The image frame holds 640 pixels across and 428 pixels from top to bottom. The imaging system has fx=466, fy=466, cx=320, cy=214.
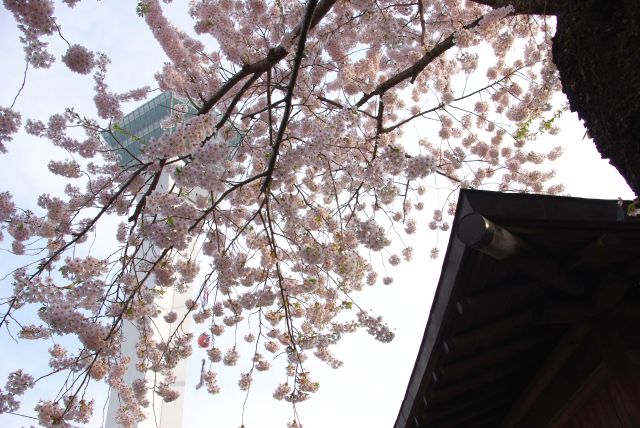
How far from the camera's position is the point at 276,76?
5.72m

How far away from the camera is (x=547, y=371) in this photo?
2916 millimetres

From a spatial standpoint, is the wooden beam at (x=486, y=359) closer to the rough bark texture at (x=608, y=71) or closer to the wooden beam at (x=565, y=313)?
the wooden beam at (x=565, y=313)

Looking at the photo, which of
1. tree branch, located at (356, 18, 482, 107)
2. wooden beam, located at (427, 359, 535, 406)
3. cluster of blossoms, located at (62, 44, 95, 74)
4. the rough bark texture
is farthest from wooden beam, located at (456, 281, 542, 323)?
cluster of blossoms, located at (62, 44, 95, 74)

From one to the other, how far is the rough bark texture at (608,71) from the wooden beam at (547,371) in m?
1.50

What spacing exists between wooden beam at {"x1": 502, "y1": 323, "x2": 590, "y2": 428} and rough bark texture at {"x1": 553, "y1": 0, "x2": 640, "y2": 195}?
59.2 inches

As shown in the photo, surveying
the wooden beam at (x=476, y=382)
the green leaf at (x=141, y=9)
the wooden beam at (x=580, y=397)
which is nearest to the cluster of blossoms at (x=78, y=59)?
the green leaf at (x=141, y=9)

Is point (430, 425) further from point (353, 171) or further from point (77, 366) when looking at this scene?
point (77, 366)

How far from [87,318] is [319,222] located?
255 centimetres

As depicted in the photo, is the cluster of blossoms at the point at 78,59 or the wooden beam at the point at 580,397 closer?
the wooden beam at the point at 580,397

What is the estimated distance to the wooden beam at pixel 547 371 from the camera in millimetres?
2680

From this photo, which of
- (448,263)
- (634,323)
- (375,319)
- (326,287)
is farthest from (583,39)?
(326,287)

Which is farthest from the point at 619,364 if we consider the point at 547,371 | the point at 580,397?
the point at 580,397

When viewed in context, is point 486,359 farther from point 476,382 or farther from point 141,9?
point 141,9

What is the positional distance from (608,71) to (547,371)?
2144 mm
